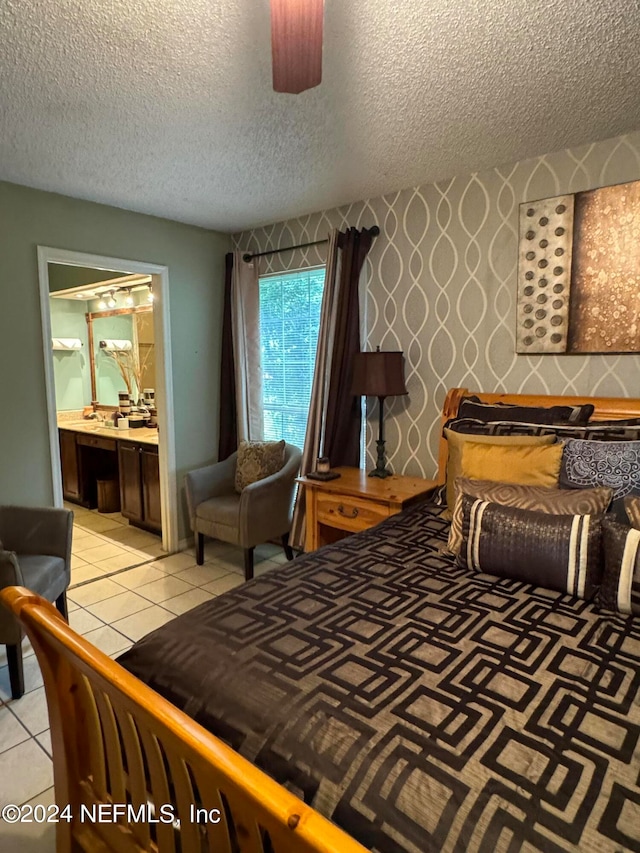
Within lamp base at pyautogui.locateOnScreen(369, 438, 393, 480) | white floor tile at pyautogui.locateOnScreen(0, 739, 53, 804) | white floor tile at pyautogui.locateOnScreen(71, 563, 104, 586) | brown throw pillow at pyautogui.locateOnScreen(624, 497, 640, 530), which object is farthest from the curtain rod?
white floor tile at pyautogui.locateOnScreen(0, 739, 53, 804)

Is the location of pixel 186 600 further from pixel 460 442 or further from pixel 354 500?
pixel 460 442

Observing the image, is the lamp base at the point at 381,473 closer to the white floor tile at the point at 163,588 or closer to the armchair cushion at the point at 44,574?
the white floor tile at the point at 163,588

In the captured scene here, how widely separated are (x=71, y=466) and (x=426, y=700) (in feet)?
16.2

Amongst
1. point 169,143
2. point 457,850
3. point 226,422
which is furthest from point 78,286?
point 457,850

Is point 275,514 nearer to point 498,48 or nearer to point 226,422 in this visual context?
point 226,422

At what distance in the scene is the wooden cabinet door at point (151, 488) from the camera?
404 centimetres

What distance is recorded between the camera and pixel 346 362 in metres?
3.29

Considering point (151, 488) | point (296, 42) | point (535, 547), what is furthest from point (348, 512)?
point (296, 42)

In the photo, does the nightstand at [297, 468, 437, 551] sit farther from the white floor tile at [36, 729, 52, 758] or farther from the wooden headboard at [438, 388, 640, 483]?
the white floor tile at [36, 729, 52, 758]

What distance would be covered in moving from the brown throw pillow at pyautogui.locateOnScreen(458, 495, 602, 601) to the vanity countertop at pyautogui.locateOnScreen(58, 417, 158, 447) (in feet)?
9.74

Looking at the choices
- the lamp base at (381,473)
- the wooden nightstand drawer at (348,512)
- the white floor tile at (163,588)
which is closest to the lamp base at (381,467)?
the lamp base at (381,473)

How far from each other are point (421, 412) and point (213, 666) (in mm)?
2230

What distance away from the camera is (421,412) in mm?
3109

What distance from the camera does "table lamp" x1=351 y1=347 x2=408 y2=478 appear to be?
9.52 ft
